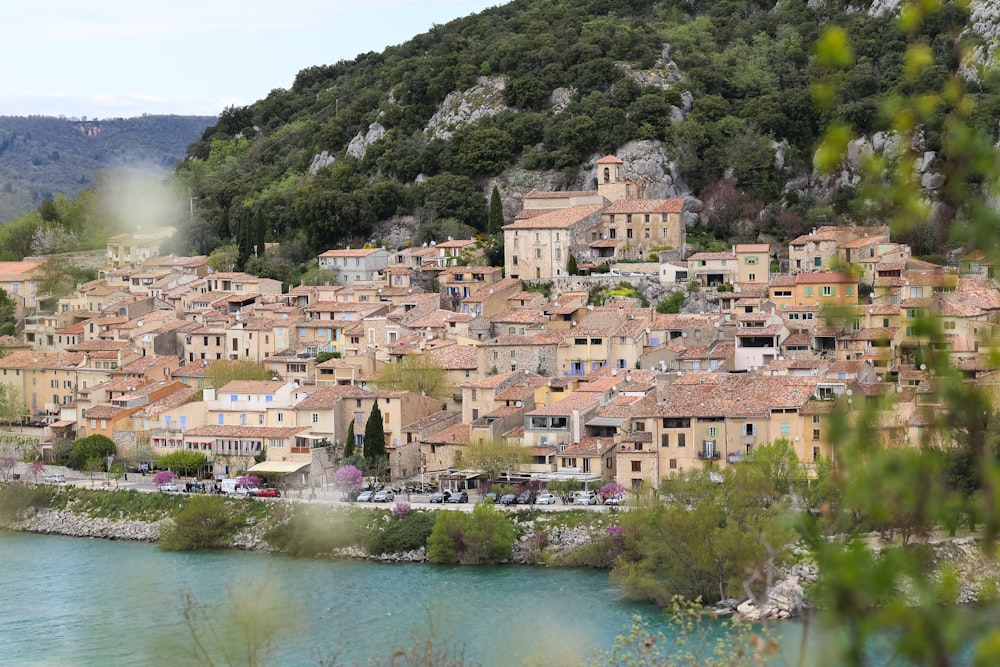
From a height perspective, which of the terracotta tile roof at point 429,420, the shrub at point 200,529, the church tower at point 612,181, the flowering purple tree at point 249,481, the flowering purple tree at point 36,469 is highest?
the church tower at point 612,181

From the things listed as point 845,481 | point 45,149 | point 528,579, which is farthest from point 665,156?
point 45,149

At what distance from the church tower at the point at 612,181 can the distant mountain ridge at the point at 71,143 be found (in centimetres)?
2808

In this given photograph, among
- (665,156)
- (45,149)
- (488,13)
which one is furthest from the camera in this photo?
(45,149)

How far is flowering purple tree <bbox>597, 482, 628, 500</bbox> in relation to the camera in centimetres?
1797

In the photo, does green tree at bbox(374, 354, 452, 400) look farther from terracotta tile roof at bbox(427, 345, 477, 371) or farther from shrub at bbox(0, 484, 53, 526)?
shrub at bbox(0, 484, 53, 526)

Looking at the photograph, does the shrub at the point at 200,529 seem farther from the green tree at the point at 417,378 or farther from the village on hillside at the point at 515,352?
the green tree at the point at 417,378

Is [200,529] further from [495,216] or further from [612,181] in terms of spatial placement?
[612,181]

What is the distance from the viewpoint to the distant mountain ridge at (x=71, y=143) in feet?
193

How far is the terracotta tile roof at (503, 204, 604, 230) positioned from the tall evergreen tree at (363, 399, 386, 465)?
6.56m

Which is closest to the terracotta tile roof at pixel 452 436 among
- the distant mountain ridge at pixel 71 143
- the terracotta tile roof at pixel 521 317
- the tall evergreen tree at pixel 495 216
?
the terracotta tile roof at pixel 521 317

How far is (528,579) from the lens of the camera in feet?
54.0

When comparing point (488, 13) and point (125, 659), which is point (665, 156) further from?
point (125, 659)

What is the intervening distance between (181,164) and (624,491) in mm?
27765

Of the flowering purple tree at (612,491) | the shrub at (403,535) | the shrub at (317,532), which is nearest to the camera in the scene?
the shrub at (403,535)
